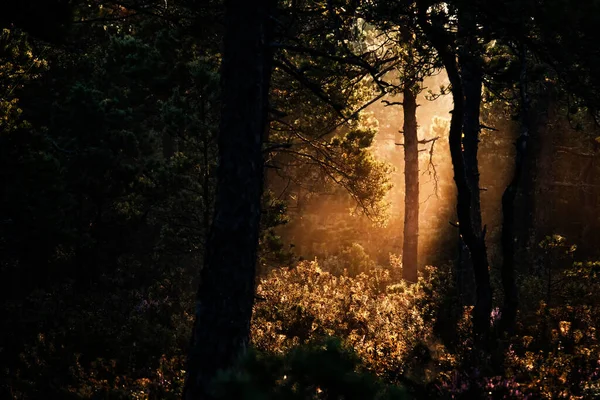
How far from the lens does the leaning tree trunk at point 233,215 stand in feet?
19.0

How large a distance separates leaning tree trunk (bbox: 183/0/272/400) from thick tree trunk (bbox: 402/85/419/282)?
36.7 feet

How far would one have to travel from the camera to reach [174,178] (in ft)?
42.3

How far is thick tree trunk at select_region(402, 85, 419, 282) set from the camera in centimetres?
1652

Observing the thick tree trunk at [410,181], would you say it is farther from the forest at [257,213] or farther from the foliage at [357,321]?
the foliage at [357,321]

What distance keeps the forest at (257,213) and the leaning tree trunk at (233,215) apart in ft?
0.07

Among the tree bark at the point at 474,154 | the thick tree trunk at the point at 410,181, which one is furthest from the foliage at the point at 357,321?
the thick tree trunk at the point at 410,181

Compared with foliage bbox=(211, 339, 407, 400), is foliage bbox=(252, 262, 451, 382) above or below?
below

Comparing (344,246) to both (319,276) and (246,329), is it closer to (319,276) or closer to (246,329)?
(319,276)

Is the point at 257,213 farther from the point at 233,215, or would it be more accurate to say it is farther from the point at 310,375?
the point at 310,375

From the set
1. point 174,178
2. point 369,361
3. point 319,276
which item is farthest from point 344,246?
point 369,361

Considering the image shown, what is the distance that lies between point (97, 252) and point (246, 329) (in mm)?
Result: 12012

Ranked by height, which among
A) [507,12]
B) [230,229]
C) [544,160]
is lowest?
[230,229]

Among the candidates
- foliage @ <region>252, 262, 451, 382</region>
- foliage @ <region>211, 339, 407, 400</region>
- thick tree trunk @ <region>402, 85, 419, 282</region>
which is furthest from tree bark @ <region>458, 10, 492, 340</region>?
foliage @ <region>211, 339, 407, 400</region>

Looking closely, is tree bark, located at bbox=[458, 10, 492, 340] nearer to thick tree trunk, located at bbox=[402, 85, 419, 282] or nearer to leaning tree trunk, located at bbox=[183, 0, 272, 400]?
leaning tree trunk, located at bbox=[183, 0, 272, 400]
